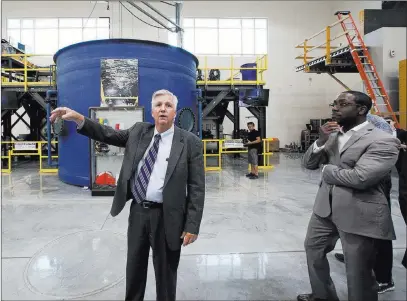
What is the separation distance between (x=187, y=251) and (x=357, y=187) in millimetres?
2677

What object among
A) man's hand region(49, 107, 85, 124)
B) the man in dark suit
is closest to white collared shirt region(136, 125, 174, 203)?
the man in dark suit

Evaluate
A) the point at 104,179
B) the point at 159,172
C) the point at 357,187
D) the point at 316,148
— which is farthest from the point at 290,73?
the point at 159,172

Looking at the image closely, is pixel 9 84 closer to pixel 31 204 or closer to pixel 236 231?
pixel 31 204

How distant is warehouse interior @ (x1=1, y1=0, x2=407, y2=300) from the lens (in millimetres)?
3762

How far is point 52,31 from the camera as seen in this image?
21297mm

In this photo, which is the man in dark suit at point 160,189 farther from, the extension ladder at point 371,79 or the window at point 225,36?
the window at point 225,36

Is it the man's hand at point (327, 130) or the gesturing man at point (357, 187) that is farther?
the man's hand at point (327, 130)

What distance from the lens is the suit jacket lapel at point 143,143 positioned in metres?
2.72

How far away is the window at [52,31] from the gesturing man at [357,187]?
68.1 ft

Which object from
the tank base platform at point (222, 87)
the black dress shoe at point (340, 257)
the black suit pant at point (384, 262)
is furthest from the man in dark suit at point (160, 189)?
the tank base platform at point (222, 87)

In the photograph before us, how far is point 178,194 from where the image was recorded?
2652mm

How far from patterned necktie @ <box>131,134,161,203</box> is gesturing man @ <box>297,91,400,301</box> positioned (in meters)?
1.40

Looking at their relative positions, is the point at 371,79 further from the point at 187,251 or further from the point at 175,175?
the point at 175,175

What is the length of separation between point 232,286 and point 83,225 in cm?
325
